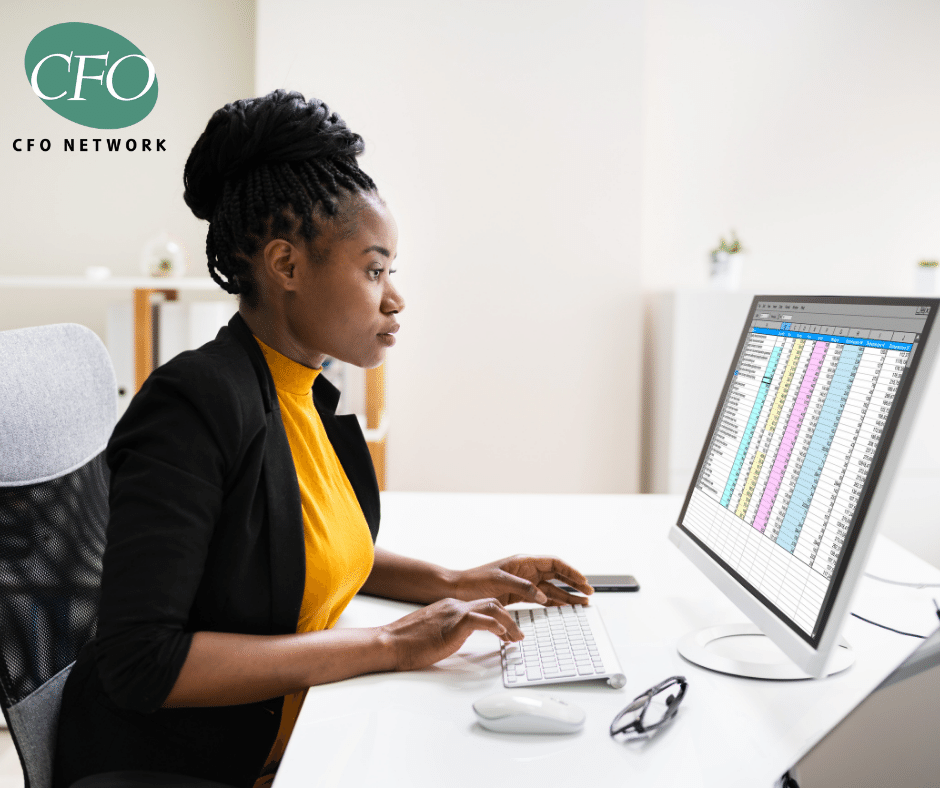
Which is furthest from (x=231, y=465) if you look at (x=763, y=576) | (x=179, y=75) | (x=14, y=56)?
(x=14, y=56)

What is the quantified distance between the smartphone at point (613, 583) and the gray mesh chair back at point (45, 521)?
68 centimetres

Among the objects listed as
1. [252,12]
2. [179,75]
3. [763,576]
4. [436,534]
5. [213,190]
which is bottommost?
[436,534]

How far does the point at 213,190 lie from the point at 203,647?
1.87 feet

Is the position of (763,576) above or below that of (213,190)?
below

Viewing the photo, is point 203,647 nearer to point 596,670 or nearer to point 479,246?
point 596,670

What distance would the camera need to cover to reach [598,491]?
3.13 metres

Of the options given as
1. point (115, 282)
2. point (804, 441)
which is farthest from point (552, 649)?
point (115, 282)

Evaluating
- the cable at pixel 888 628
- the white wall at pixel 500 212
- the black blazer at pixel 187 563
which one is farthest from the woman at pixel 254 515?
the white wall at pixel 500 212

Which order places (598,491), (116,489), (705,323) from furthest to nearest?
(598,491) → (705,323) → (116,489)

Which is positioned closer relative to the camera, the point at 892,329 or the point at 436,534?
the point at 892,329

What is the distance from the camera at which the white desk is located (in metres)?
0.70

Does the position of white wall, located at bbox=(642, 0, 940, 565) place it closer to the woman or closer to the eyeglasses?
the woman

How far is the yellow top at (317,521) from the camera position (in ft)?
3.11

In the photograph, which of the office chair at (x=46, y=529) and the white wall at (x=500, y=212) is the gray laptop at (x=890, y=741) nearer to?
the office chair at (x=46, y=529)
